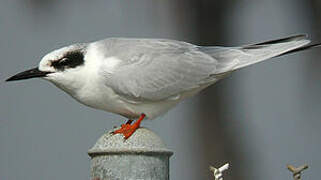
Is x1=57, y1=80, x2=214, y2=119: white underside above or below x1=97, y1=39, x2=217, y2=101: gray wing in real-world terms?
below

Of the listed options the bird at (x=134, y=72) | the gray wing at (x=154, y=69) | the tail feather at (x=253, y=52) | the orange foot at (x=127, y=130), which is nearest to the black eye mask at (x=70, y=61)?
the bird at (x=134, y=72)

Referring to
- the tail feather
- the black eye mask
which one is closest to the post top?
the black eye mask

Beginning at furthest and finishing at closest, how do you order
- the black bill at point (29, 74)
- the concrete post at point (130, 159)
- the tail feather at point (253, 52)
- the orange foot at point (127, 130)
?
the tail feather at point (253, 52) → the black bill at point (29, 74) → the orange foot at point (127, 130) → the concrete post at point (130, 159)

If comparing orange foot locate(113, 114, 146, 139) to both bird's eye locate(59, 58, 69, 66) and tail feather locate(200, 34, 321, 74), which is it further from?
tail feather locate(200, 34, 321, 74)

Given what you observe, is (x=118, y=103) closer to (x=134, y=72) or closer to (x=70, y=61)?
(x=134, y=72)

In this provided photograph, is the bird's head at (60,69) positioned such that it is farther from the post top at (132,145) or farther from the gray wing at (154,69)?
the post top at (132,145)

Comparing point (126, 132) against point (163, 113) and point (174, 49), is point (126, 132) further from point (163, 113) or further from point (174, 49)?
point (174, 49)

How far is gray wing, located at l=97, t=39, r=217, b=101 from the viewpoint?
10.3 feet

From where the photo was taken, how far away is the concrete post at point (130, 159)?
2.57 m

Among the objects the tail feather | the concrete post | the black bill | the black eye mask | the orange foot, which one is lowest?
the concrete post

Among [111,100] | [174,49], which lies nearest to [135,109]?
[111,100]

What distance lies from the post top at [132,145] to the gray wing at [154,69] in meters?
0.47

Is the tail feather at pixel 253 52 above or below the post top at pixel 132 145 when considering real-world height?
above

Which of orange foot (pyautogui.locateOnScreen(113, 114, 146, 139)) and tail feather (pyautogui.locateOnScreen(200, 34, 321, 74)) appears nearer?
orange foot (pyautogui.locateOnScreen(113, 114, 146, 139))
